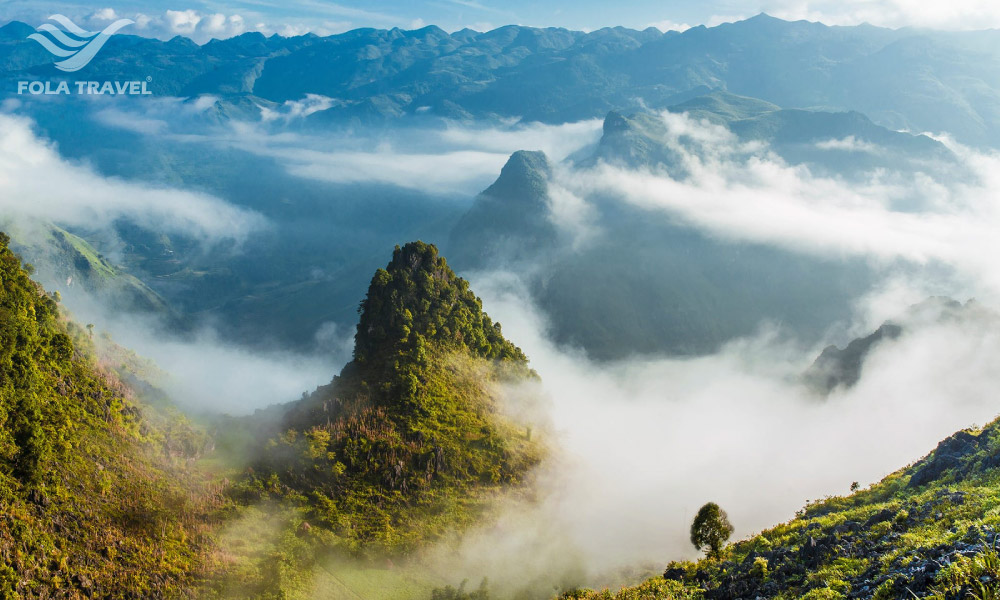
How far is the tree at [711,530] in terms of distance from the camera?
149ft

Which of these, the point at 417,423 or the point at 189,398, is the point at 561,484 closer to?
the point at 417,423

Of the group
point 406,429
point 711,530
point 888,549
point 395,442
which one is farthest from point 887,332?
point 888,549

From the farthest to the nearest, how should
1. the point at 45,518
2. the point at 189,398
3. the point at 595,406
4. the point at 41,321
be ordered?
the point at 595,406 < the point at 189,398 < the point at 41,321 < the point at 45,518

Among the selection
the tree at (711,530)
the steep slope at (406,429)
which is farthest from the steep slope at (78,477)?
the tree at (711,530)

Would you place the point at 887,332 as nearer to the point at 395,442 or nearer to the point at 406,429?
the point at 406,429

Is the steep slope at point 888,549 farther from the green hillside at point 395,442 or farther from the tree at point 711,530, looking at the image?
the green hillside at point 395,442

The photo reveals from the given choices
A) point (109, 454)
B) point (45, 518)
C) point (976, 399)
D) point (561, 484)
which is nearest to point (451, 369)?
point (561, 484)

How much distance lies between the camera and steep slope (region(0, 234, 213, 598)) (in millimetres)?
34094

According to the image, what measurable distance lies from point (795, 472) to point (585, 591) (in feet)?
212

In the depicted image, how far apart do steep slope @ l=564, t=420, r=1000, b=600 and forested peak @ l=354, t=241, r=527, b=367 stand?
1359 inches

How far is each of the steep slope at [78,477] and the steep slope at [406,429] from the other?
309 inches

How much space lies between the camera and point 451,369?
7344 cm

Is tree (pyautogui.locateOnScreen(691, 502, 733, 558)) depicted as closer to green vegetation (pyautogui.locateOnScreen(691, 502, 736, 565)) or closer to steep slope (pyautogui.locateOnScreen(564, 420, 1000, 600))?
green vegetation (pyautogui.locateOnScreen(691, 502, 736, 565))

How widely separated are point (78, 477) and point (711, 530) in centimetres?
4297
